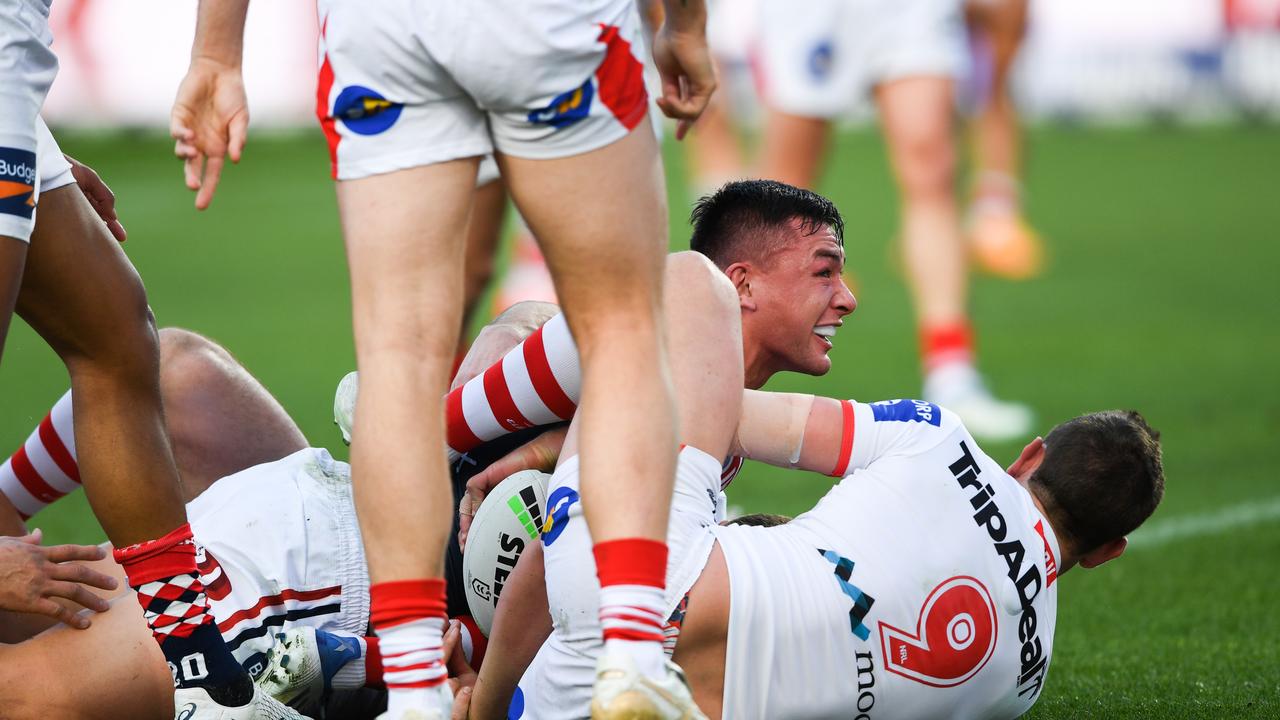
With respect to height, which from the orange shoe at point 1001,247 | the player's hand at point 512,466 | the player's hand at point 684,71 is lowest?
the orange shoe at point 1001,247

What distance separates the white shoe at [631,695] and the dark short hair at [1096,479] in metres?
1.05

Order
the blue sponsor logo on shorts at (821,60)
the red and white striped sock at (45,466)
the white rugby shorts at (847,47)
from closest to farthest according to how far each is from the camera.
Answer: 1. the red and white striped sock at (45,466)
2. the white rugby shorts at (847,47)
3. the blue sponsor logo on shorts at (821,60)

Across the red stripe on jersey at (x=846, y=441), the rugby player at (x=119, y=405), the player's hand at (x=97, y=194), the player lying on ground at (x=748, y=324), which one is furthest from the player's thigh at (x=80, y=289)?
the red stripe on jersey at (x=846, y=441)

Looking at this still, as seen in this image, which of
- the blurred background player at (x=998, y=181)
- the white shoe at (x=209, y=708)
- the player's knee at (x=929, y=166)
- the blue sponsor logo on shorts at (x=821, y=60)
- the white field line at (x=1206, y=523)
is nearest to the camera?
the white shoe at (x=209, y=708)

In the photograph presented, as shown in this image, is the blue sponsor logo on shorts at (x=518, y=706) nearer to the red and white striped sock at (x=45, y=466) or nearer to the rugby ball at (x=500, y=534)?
the rugby ball at (x=500, y=534)

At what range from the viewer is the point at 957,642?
2621mm

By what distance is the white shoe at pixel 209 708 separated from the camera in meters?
2.53

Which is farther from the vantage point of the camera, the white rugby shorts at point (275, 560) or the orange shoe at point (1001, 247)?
the orange shoe at point (1001, 247)

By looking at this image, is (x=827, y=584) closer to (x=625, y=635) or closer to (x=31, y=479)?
(x=625, y=635)

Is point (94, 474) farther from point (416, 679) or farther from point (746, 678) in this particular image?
point (746, 678)

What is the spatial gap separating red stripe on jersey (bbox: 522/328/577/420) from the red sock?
3.43 metres

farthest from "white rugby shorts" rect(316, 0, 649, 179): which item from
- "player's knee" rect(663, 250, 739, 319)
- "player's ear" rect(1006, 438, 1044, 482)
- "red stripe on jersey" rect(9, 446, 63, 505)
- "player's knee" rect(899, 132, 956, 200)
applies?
"player's knee" rect(899, 132, 956, 200)

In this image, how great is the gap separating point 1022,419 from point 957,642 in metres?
3.56

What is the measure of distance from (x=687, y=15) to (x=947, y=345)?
12.3ft
